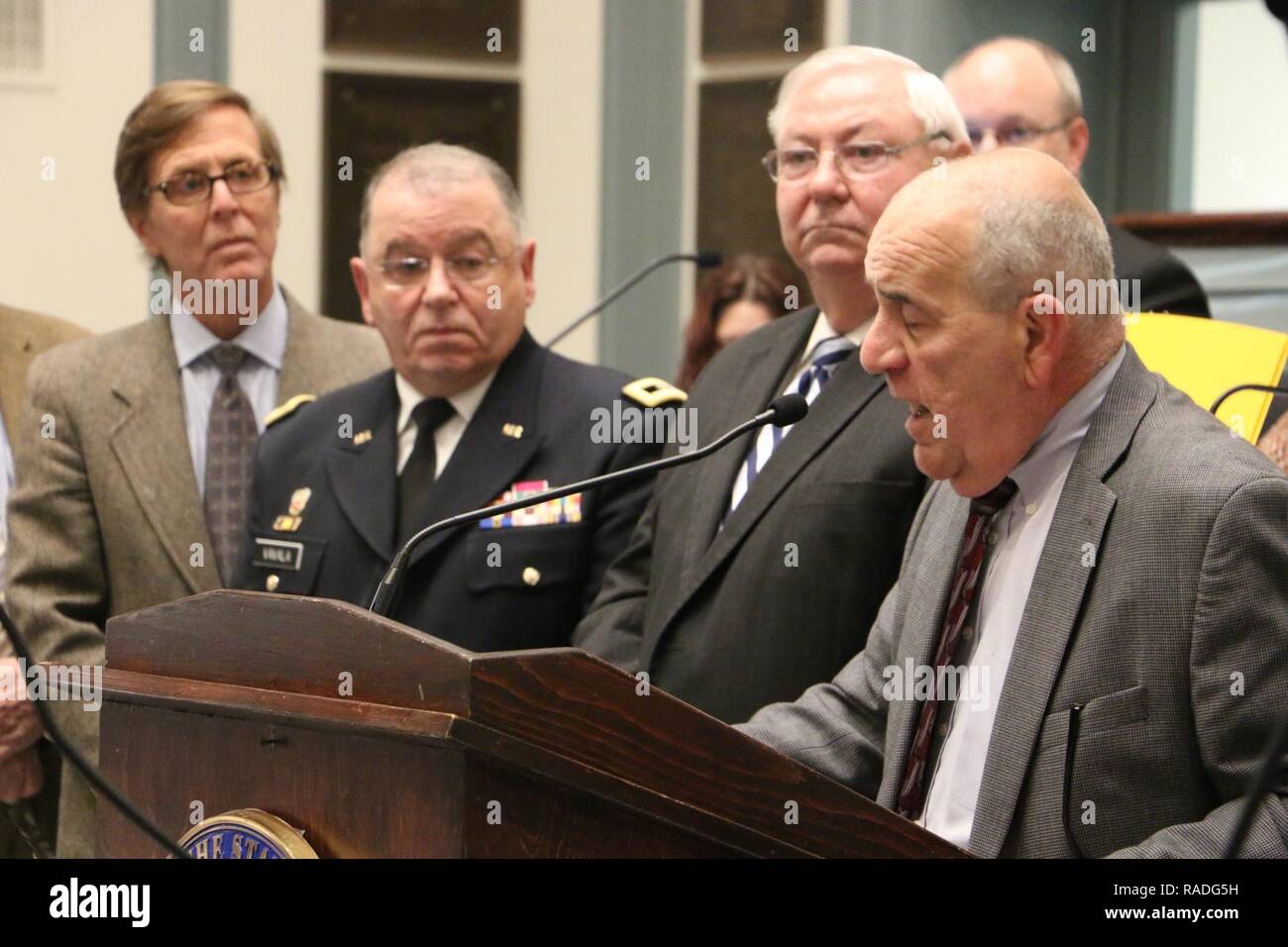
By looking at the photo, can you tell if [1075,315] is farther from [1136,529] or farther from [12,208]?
[12,208]

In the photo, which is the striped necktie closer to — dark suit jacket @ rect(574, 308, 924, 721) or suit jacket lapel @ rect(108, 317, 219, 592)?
dark suit jacket @ rect(574, 308, 924, 721)

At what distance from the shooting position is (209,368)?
10.0 feet

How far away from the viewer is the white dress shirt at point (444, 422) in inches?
106

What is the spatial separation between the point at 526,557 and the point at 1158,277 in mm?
1055

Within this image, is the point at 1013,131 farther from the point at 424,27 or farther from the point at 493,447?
the point at 424,27

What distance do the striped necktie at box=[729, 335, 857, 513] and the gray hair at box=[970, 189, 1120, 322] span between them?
61cm

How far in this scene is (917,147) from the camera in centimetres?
242

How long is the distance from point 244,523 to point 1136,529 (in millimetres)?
1585

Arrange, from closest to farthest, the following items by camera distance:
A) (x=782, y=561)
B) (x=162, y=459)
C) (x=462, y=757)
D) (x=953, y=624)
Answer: (x=462, y=757) < (x=953, y=624) < (x=782, y=561) < (x=162, y=459)

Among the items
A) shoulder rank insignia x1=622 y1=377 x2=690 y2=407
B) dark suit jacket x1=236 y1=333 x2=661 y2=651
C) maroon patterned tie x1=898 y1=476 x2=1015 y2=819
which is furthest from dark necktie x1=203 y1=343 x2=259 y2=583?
maroon patterned tie x1=898 y1=476 x2=1015 y2=819

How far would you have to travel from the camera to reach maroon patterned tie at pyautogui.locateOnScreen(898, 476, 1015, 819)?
6.15 ft

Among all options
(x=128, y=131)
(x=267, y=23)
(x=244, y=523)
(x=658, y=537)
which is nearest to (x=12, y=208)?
(x=267, y=23)

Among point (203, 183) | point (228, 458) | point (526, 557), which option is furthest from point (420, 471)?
point (203, 183)
